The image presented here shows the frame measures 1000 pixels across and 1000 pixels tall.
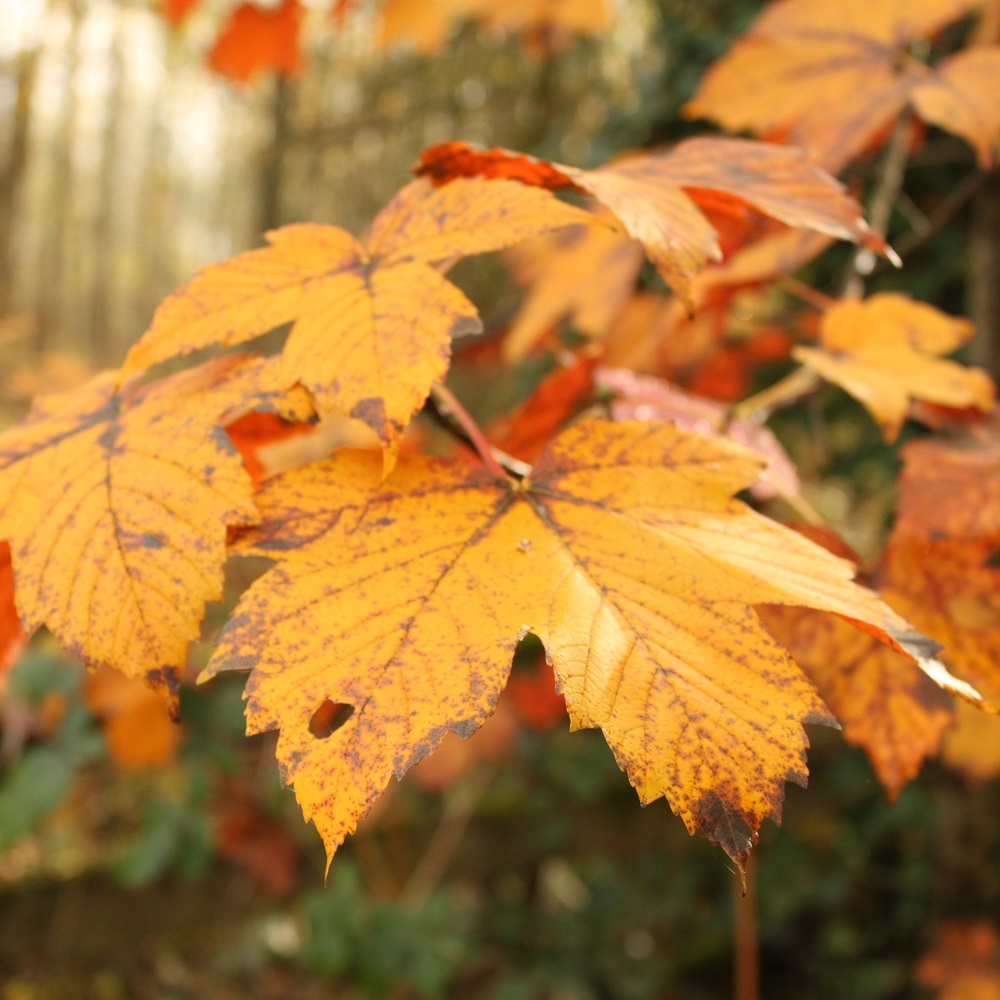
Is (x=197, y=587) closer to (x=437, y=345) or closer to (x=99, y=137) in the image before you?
(x=437, y=345)

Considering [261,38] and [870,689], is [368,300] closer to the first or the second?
[870,689]

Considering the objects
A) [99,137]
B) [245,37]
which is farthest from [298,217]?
[99,137]

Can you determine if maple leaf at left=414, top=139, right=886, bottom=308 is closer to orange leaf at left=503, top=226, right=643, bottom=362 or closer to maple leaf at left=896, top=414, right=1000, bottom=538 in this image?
maple leaf at left=896, top=414, right=1000, bottom=538

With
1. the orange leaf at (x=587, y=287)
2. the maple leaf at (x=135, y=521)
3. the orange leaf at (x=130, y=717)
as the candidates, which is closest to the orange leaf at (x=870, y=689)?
the maple leaf at (x=135, y=521)

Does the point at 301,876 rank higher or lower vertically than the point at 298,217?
lower

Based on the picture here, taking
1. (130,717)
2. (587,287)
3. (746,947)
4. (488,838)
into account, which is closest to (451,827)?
(488,838)

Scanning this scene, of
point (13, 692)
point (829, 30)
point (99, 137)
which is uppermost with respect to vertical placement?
point (829, 30)
